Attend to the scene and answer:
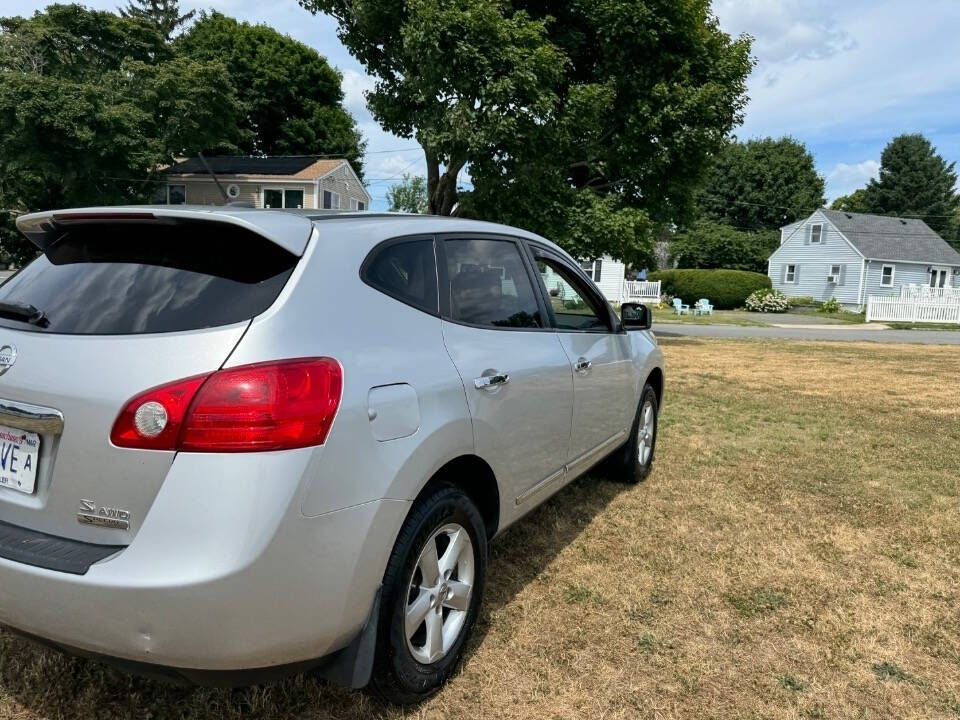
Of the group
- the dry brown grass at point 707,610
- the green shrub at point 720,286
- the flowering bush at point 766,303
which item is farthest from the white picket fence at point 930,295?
the dry brown grass at point 707,610

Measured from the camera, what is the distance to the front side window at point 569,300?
3869 millimetres

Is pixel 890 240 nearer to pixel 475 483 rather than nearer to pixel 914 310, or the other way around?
pixel 914 310

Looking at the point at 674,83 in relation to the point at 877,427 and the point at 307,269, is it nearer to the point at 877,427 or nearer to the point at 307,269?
the point at 877,427

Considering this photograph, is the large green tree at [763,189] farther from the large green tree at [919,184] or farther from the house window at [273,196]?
the house window at [273,196]

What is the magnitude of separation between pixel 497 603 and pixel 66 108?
3049 centimetres

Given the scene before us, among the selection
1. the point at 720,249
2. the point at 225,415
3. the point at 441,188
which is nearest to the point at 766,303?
the point at 720,249

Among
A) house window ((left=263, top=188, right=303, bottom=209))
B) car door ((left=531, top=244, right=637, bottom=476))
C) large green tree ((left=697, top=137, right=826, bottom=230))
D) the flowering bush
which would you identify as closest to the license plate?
car door ((left=531, top=244, right=637, bottom=476))

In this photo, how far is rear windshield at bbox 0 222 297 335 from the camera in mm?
2074

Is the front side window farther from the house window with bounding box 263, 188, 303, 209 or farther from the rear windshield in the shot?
the house window with bounding box 263, 188, 303, 209

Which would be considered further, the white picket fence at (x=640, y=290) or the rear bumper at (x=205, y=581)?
the white picket fence at (x=640, y=290)

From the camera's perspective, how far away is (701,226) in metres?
54.5

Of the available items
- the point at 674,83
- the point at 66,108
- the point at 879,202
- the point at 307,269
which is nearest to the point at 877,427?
the point at 307,269

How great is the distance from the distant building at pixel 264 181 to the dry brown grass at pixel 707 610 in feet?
108

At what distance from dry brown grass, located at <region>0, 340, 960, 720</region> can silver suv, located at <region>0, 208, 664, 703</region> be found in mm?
508
